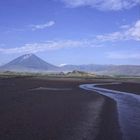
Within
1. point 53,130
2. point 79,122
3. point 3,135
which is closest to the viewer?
point 3,135

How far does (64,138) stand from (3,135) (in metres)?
2.94

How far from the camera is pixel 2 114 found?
75.8 feet

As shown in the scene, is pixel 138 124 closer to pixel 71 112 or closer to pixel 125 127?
pixel 125 127

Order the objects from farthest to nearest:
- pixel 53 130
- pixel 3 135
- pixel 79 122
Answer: pixel 79 122
pixel 53 130
pixel 3 135

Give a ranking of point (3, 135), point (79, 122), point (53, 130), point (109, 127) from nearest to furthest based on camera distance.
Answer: point (3, 135), point (53, 130), point (109, 127), point (79, 122)

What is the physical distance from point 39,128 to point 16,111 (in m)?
6.60

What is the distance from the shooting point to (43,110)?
26.4 m

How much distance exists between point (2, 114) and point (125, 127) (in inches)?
329

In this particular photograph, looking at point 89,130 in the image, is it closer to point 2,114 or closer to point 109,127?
point 109,127

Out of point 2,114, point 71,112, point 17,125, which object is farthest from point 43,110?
point 17,125

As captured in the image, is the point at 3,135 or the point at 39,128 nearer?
the point at 3,135

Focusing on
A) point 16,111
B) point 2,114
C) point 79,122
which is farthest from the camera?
point 16,111


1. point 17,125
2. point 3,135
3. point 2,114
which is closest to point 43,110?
point 2,114

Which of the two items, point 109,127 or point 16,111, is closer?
point 109,127
